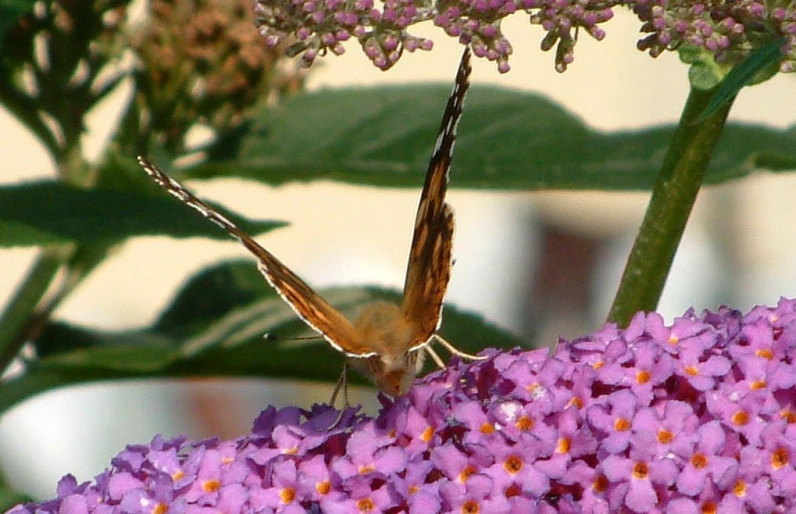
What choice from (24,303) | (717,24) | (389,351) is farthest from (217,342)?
(717,24)

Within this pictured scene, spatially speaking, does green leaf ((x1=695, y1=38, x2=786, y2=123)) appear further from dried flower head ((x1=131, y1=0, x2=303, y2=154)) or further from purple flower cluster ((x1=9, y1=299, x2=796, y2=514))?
dried flower head ((x1=131, y1=0, x2=303, y2=154))

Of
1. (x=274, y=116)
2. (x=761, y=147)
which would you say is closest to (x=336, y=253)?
(x=274, y=116)

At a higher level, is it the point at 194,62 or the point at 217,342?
the point at 194,62

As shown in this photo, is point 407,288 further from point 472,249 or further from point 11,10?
point 472,249

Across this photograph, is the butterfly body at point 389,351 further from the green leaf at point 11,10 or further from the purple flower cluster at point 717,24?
the green leaf at point 11,10

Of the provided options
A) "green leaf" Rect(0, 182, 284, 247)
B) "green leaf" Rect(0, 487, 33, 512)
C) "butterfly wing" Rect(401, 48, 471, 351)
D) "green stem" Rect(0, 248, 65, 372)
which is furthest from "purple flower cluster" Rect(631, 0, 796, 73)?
"green stem" Rect(0, 248, 65, 372)

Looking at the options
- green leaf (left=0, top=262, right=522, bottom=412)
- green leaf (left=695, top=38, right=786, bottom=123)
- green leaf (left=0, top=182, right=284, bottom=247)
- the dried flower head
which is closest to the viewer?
green leaf (left=695, top=38, right=786, bottom=123)

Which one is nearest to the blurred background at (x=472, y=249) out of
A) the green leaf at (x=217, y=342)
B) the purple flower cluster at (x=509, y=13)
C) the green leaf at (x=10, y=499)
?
the green leaf at (x=217, y=342)
